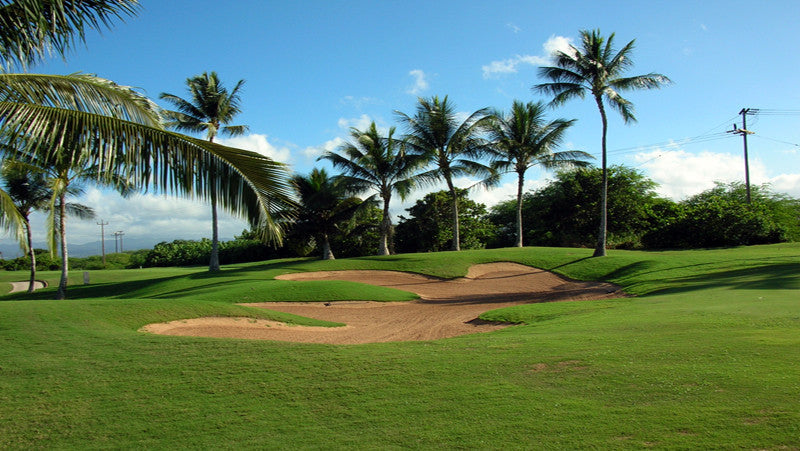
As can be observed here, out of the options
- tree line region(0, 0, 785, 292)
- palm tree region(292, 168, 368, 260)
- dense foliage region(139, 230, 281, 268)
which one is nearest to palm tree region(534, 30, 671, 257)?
tree line region(0, 0, 785, 292)

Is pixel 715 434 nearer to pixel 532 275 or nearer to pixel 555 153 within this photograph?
pixel 532 275

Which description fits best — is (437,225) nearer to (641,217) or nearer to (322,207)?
(322,207)

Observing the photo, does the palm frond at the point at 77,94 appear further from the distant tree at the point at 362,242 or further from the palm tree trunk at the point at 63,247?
the distant tree at the point at 362,242

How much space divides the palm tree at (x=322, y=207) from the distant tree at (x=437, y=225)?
8783mm

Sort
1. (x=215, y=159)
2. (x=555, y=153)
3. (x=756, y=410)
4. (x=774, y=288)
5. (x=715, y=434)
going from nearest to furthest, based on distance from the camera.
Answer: (x=715, y=434)
(x=756, y=410)
(x=215, y=159)
(x=774, y=288)
(x=555, y=153)

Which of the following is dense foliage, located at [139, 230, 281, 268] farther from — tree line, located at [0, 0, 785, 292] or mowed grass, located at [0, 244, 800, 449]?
mowed grass, located at [0, 244, 800, 449]

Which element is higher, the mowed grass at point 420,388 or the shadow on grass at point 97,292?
the mowed grass at point 420,388

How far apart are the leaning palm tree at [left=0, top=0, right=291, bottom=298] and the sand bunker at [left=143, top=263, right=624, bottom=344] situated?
548cm

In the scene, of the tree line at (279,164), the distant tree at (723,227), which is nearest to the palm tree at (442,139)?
the tree line at (279,164)

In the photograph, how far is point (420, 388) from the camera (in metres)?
5.53

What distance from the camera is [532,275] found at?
2492 centimetres

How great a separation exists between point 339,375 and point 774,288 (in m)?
13.3

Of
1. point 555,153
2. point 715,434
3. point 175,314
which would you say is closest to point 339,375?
point 715,434

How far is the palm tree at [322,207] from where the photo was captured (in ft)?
107
